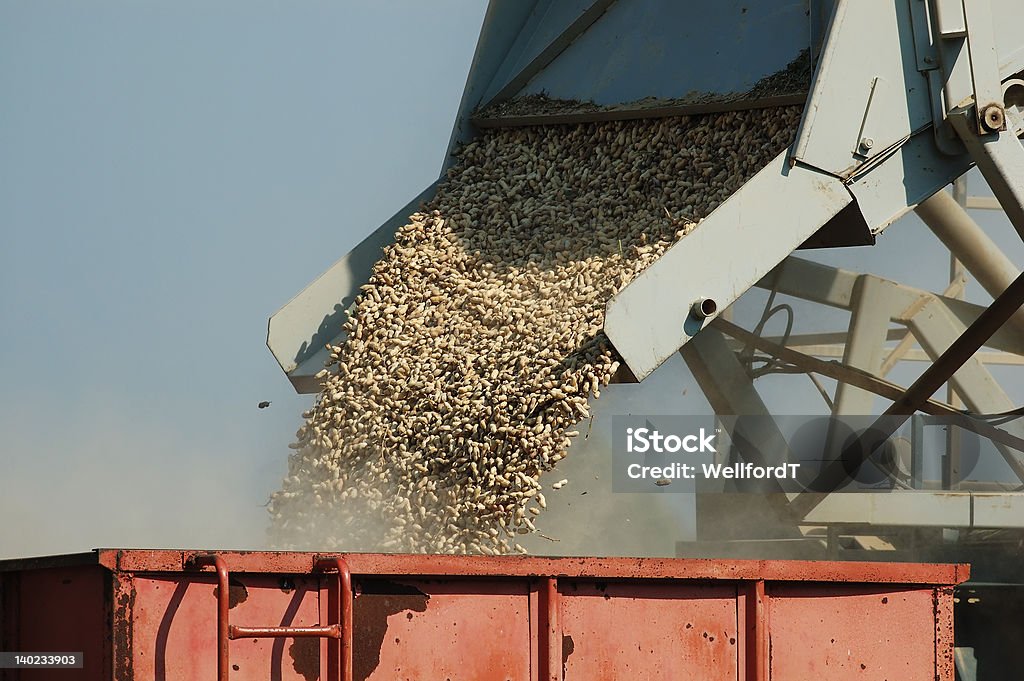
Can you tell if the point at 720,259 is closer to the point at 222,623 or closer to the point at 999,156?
the point at 999,156

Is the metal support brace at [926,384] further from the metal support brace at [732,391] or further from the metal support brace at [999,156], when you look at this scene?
the metal support brace at [999,156]

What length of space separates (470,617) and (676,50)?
2925mm

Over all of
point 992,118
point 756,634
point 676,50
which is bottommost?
point 756,634

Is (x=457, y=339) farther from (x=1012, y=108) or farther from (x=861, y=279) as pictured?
(x=861, y=279)

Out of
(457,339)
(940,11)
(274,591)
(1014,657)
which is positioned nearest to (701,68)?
(940,11)

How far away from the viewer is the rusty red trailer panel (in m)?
2.93

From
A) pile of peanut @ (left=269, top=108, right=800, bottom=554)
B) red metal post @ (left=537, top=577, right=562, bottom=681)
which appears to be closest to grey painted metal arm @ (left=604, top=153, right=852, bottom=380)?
pile of peanut @ (left=269, top=108, right=800, bottom=554)

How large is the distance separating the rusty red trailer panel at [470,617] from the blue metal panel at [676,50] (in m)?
2.29

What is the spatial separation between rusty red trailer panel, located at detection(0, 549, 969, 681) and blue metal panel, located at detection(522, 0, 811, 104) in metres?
2.29

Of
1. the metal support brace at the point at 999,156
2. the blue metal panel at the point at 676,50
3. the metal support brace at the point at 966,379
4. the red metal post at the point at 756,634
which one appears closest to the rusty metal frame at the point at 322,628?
the red metal post at the point at 756,634

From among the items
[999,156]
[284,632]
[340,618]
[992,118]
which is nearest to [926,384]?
[999,156]

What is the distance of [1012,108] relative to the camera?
14.6ft

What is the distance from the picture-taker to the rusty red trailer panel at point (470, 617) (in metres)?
2.93

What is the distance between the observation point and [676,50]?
5.26 metres
